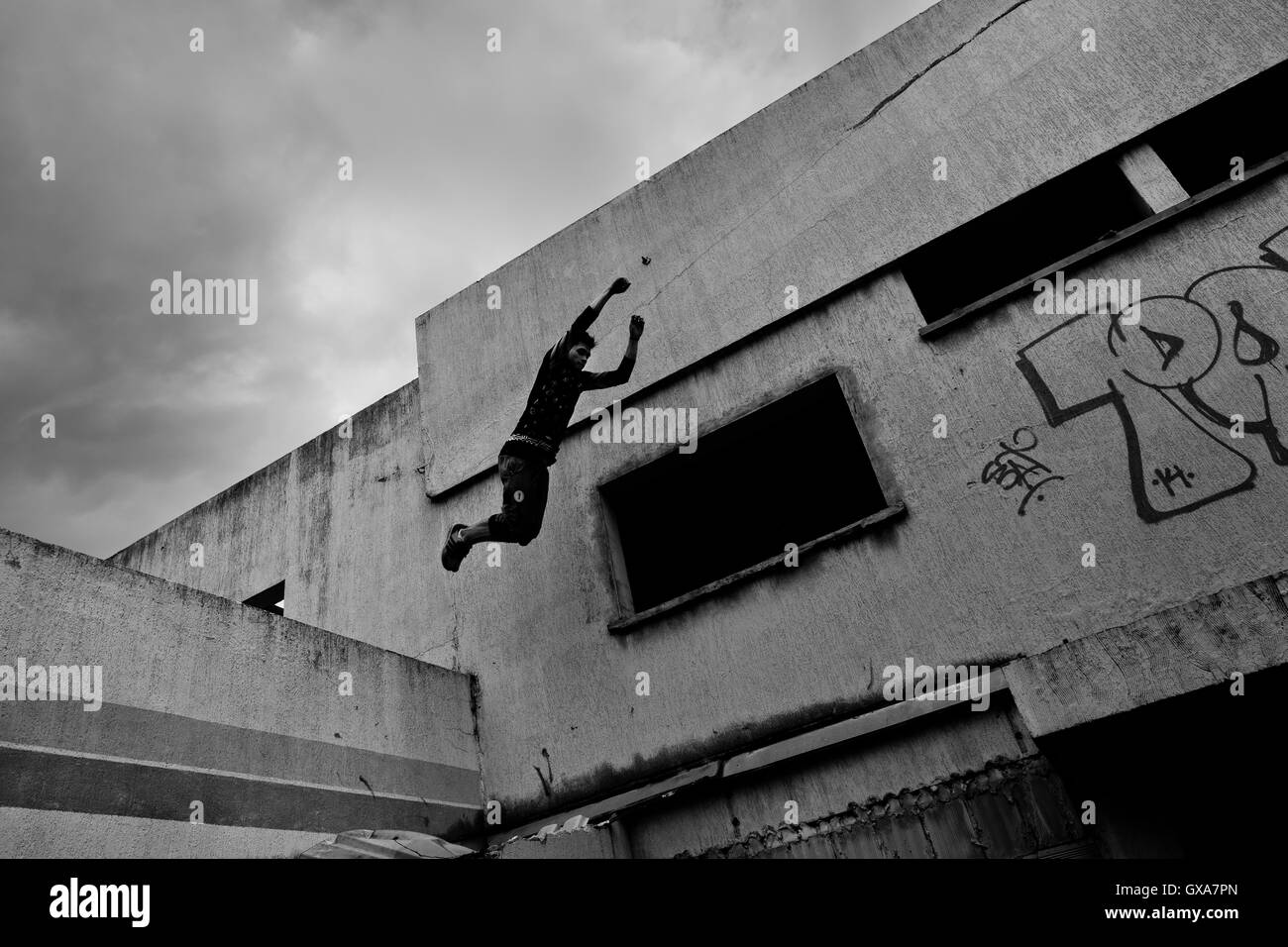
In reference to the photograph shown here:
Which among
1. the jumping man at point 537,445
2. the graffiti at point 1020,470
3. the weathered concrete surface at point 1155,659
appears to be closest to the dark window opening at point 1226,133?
the graffiti at point 1020,470

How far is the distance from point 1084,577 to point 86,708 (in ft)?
18.5

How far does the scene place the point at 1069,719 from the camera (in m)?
4.18

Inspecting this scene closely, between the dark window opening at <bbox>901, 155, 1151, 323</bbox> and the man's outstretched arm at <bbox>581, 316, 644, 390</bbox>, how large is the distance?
2181mm

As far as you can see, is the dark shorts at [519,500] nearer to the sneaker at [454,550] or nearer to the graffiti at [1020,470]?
the sneaker at [454,550]

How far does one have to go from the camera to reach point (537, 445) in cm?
627

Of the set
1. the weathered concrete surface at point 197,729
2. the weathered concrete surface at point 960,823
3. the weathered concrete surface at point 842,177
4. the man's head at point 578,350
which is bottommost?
the weathered concrete surface at point 960,823

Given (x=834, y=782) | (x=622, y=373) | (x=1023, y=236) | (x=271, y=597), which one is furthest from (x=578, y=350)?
(x=271, y=597)

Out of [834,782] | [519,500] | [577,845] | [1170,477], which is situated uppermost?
[519,500]

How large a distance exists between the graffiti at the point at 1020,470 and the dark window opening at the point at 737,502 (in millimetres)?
1731

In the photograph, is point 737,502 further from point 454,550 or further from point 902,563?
point 454,550

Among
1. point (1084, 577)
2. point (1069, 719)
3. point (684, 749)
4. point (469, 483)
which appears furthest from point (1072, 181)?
point (469, 483)

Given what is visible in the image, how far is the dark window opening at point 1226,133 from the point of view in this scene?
233 inches

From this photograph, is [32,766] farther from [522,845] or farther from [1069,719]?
[1069,719]

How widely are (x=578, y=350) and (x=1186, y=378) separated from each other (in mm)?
4009
